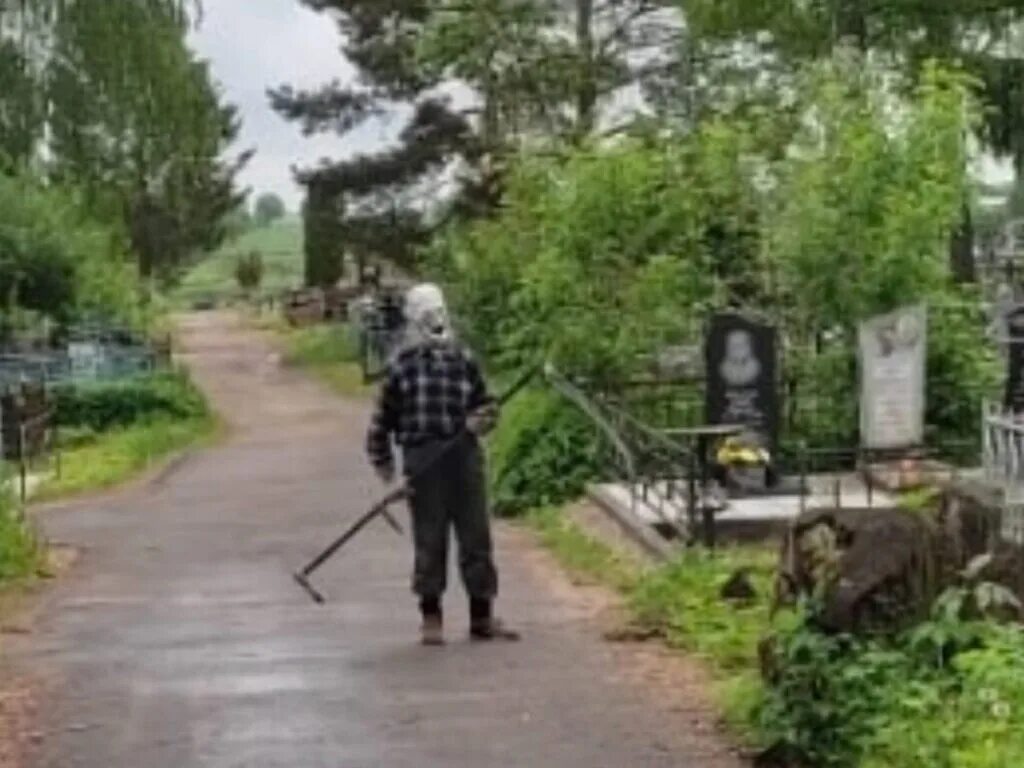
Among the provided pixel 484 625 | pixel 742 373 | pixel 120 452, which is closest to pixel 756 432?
pixel 742 373

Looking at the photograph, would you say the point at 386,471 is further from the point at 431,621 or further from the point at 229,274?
the point at 229,274

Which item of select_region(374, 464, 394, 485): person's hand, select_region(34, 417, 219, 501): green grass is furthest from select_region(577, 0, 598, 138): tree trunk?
select_region(374, 464, 394, 485): person's hand

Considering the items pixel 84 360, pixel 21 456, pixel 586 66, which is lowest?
pixel 21 456

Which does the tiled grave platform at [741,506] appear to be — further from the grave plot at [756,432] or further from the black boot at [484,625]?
the black boot at [484,625]

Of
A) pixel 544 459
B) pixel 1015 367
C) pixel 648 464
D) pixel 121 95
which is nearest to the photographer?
pixel 648 464

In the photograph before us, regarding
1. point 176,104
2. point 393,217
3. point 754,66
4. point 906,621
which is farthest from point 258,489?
point 393,217

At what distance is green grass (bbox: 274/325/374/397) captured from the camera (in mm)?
53719

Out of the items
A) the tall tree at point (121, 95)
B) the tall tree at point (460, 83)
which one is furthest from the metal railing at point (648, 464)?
the tall tree at point (460, 83)

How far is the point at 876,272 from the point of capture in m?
21.6

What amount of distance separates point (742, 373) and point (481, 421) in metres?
9.05

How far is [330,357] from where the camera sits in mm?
62688

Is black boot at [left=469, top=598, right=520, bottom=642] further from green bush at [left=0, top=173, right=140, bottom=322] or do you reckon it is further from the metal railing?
green bush at [left=0, top=173, right=140, bottom=322]

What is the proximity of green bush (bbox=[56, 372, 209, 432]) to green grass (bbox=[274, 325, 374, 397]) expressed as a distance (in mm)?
7184

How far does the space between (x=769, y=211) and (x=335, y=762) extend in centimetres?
1555
